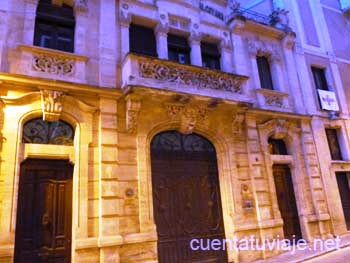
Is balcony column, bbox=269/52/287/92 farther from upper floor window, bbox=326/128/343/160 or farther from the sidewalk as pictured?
the sidewalk

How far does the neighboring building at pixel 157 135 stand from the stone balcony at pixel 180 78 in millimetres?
36

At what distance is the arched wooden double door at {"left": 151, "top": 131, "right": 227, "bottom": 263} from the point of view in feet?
24.4

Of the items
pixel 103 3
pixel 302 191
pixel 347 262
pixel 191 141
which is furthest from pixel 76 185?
pixel 302 191

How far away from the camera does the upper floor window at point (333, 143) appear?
11375mm

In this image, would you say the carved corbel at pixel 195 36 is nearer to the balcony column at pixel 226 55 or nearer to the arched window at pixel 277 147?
the balcony column at pixel 226 55

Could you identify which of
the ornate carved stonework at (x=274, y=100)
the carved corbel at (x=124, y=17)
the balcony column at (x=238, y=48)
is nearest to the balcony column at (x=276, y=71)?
the ornate carved stonework at (x=274, y=100)

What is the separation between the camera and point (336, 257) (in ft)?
24.1

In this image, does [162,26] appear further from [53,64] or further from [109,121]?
[109,121]

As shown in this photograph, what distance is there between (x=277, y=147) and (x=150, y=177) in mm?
5404

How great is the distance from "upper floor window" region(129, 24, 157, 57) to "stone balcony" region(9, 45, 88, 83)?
1.86 meters

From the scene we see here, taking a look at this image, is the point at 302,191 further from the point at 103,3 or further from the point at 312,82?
the point at 103,3

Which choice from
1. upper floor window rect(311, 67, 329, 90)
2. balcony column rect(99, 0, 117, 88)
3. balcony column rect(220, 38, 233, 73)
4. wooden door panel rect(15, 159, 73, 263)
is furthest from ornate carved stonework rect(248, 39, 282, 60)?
wooden door panel rect(15, 159, 73, 263)

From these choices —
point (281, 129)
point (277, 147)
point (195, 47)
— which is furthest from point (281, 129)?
point (195, 47)

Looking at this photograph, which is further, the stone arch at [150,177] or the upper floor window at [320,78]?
the upper floor window at [320,78]
